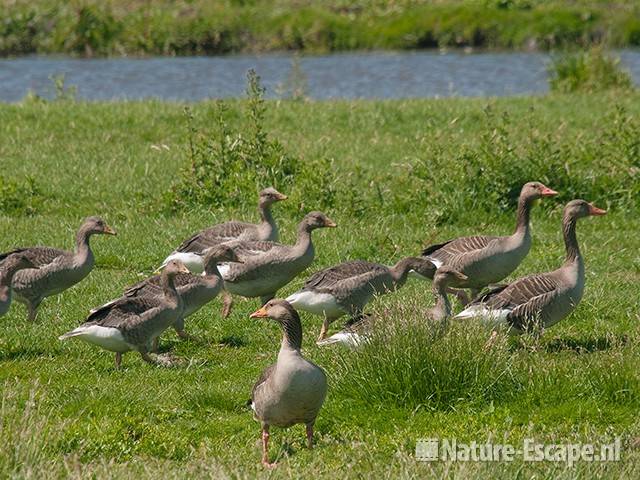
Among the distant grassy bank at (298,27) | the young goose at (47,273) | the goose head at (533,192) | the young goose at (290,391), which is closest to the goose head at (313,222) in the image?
the goose head at (533,192)

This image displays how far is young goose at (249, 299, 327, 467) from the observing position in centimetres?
823

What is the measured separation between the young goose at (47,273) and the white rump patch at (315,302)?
2.18 metres

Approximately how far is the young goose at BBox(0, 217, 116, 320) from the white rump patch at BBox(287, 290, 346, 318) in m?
2.18

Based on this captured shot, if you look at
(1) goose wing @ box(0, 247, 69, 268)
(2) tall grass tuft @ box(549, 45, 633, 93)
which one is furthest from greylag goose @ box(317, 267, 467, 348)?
(2) tall grass tuft @ box(549, 45, 633, 93)

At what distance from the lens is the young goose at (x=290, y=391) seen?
27.0 ft

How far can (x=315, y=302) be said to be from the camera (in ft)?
37.4

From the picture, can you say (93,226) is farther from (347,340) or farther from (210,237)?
(347,340)

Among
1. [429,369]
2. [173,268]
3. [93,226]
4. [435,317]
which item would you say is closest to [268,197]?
[93,226]

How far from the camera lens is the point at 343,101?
937 inches

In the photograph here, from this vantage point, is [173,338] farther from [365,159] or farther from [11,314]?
[365,159]

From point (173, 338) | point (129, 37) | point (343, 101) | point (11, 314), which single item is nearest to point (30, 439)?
point (173, 338)

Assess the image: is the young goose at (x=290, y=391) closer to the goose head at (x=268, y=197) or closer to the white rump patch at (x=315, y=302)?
the white rump patch at (x=315, y=302)

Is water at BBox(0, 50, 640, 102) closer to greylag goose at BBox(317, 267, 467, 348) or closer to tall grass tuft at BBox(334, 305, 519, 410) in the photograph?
greylag goose at BBox(317, 267, 467, 348)

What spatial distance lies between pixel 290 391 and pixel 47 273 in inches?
173
